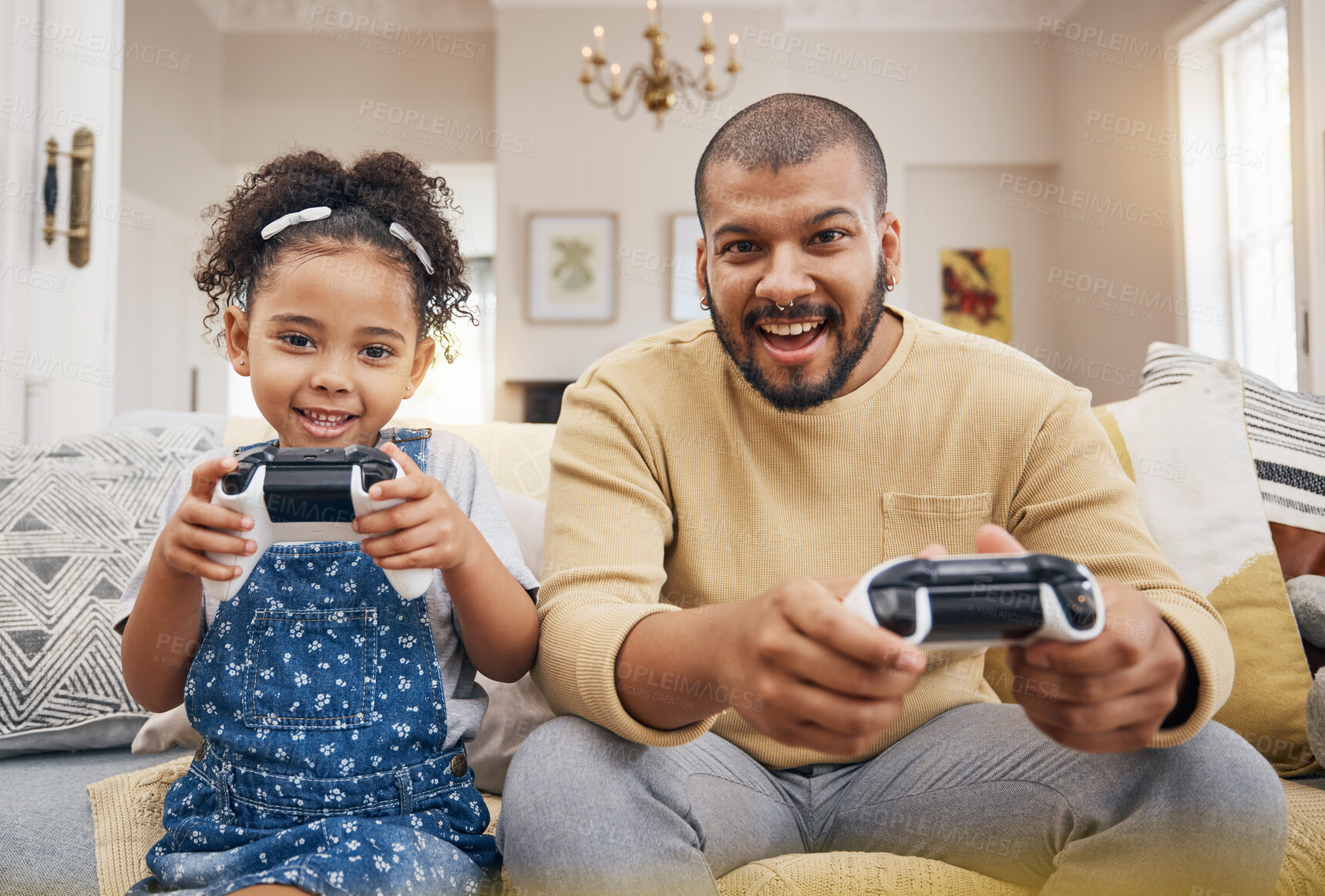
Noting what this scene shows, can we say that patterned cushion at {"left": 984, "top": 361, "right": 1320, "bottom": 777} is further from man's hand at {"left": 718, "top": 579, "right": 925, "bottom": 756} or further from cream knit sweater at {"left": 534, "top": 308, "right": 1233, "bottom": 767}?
man's hand at {"left": 718, "top": 579, "right": 925, "bottom": 756}

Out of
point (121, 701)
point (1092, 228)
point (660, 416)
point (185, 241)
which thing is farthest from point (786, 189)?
point (185, 241)

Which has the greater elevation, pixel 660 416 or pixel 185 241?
pixel 185 241

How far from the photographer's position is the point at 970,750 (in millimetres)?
977

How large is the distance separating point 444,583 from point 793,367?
0.46 metres

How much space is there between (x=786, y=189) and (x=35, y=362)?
211cm

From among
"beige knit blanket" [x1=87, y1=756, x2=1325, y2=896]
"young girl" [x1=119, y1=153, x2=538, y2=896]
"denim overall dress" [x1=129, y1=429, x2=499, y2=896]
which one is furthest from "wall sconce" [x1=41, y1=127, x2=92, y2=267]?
"denim overall dress" [x1=129, y1=429, x2=499, y2=896]

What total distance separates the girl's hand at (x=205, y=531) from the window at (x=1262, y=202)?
422cm

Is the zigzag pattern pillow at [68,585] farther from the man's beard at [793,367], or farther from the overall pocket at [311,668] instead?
the man's beard at [793,367]

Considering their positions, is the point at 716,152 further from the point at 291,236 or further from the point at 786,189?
the point at 291,236

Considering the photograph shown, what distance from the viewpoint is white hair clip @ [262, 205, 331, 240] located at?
3.51ft

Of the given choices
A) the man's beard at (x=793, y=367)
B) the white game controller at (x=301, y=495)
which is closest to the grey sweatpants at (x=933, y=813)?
the white game controller at (x=301, y=495)

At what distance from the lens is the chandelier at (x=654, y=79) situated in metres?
4.06

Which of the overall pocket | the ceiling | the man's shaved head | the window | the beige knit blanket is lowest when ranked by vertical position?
the beige knit blanket

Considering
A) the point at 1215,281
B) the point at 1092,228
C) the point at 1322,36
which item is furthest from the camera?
the point at 1092,228
